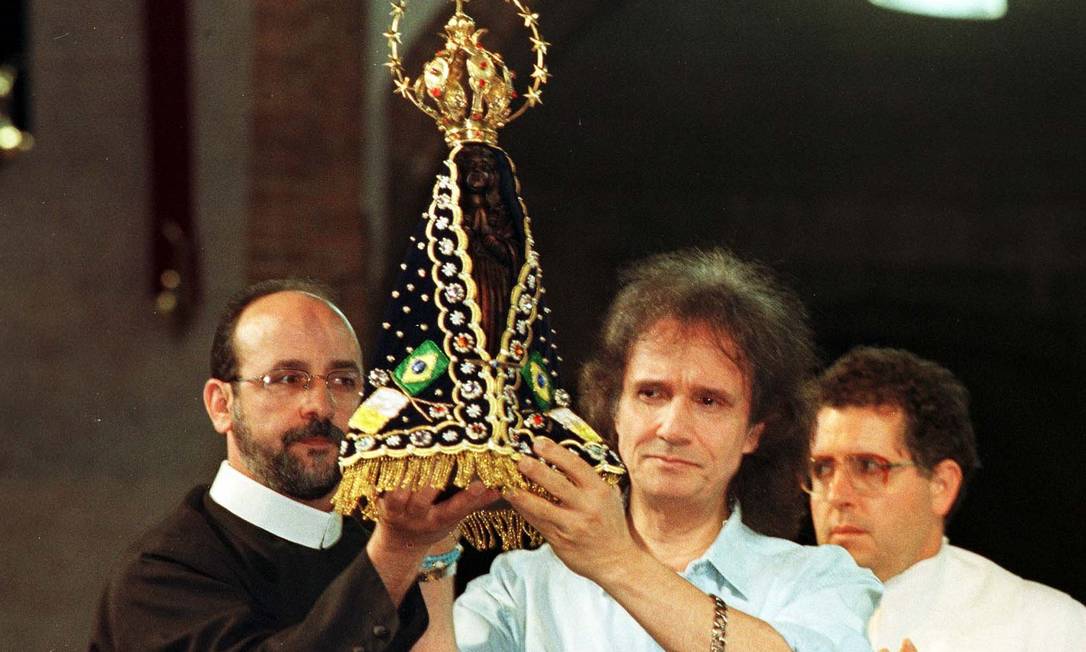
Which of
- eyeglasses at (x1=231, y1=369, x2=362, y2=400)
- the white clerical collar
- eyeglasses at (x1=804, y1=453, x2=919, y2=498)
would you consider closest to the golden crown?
eyeglasses at (x1=231, y1=369, x2=362, y2=400)

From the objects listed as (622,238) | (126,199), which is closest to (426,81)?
(622,238)

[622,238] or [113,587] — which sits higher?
[622,238]

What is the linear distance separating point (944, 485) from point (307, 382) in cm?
125

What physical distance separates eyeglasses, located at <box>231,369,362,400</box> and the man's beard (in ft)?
0.22

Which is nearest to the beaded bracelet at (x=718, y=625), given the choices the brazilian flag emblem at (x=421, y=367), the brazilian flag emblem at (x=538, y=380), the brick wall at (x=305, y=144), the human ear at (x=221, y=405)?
the brazilian flag emblem at (x=538, y=380)

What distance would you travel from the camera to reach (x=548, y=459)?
245 cm

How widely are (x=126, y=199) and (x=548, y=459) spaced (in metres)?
2.49

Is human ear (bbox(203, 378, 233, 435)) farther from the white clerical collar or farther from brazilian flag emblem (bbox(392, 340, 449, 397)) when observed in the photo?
brazilian flag emblem (bbox(392, 340, 449, 397))

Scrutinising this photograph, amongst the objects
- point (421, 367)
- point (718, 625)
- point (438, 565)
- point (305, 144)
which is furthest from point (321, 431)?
point (305, 144)

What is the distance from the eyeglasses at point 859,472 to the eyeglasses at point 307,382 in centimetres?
87

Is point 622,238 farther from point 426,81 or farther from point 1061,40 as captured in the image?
point 426,81

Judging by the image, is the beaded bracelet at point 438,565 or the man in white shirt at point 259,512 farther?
the man in white shirt at point 259,512

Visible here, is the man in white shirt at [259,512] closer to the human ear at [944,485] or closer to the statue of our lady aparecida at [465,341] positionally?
the statue of our lady aparecida at [465,341]

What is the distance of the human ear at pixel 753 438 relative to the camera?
2.84 metres
